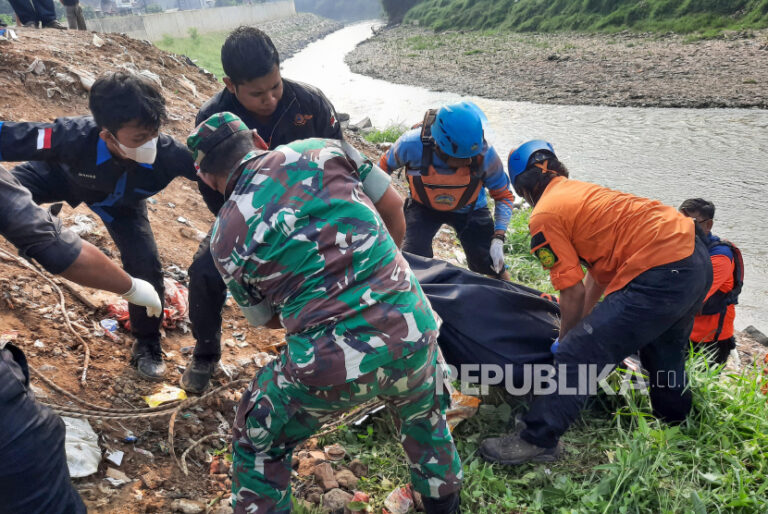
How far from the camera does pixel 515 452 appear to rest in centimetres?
258

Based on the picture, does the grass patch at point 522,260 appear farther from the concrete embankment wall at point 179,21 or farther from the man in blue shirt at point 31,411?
the concrete embankment wall at point 179,21

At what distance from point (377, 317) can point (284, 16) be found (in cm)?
5231

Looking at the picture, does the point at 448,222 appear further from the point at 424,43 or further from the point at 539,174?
the point at 424,43

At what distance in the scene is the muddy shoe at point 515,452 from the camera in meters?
2.57

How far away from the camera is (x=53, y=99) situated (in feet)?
19.0

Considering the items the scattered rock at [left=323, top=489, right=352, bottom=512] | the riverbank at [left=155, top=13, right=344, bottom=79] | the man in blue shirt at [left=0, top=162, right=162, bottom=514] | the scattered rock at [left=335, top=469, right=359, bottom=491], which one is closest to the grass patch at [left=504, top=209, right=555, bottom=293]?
the scattered rock at [left=335, top=469, right=359, bottom=491]

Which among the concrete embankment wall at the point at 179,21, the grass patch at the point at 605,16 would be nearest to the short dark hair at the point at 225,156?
the grass patch at the point at 605,16

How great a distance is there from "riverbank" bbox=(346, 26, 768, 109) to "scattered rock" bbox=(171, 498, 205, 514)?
11276 millimetres

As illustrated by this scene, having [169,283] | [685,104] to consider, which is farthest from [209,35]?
[169,283]

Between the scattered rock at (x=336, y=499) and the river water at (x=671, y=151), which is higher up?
the scattered rock at (x=336, y=499)

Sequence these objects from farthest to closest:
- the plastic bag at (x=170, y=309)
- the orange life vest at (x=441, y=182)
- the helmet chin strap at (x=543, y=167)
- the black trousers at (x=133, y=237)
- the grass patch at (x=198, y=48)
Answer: the grass patch at (x=198, y=48) < the orange life vest at (x=441, y=182) < the plastic bag at (x=170, y=309) < the helmet chin strap at (x=543, y=167) < the black trousers at (x=133, y=237)

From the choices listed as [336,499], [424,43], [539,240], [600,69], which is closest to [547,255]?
[539,240]

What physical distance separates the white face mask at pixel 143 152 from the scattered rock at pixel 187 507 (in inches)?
58.2

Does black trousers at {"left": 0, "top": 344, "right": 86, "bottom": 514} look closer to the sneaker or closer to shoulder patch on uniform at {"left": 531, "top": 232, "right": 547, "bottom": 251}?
shoulder patch on uniform at {"left": 531, "top": 232, "right": 547, "bottom": 251}
